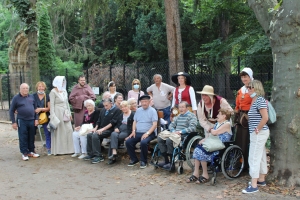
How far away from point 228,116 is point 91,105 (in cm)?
342

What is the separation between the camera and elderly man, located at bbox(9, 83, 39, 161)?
794 cm

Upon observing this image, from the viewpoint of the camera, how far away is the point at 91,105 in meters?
8.05

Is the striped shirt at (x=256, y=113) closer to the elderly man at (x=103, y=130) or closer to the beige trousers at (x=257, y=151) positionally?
the beige trousers at (x=257, y=151)

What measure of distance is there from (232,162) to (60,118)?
14.4 feet

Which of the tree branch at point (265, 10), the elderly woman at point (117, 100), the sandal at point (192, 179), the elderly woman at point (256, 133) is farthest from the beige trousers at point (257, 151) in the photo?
the elderly woman at point (117, 100)

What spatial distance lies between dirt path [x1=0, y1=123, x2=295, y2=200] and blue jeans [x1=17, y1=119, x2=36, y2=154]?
341 millimetres

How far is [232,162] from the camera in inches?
229

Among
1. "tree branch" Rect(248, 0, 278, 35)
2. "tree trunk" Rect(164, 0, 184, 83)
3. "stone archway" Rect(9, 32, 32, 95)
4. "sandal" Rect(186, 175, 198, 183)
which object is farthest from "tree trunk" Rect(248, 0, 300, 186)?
"stone archway" Rect(9, 32, 32, 95)

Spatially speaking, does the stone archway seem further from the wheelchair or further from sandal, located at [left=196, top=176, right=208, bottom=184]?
sandal, located at [left=196, top=176, right=208, bottom=184]

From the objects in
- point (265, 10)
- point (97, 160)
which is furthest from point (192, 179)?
point (265, 10)

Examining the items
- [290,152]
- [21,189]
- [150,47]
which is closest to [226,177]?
[290,152]

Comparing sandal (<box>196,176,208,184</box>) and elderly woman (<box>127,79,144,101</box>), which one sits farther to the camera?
elderly woman (<box>127,79,144,101</box>)

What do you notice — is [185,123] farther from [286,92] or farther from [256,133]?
[286,92]

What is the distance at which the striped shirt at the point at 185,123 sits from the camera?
6.41 m
